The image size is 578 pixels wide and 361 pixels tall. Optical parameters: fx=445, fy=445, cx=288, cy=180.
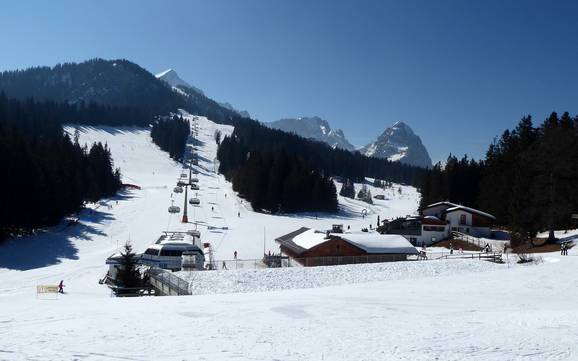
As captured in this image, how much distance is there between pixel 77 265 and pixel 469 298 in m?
30.7

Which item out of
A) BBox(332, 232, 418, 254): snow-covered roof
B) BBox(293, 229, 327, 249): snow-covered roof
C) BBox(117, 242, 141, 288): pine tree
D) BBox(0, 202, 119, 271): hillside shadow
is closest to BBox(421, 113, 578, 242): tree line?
BBox(332, 232, 418, 254): snow-covered roof

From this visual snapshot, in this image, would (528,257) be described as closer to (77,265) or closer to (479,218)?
(479,218)

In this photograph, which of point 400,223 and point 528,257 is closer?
point 528,257

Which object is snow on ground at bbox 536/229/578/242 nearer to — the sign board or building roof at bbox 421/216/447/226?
building roof at bbox 421/216/447/226

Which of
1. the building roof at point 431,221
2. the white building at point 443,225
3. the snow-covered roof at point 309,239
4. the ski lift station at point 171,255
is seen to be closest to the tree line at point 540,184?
the white building at point 443,225

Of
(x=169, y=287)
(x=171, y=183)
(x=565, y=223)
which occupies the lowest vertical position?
(x=169, y=287)

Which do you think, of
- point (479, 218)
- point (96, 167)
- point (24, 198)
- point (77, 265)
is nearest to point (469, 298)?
point (77, 265)

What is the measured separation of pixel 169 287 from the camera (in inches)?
1056

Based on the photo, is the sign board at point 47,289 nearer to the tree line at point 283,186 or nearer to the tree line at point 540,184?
the tree line at point 540,184

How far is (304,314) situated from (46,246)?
36.6m

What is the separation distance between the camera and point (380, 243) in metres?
39.5

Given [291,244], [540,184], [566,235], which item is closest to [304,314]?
[291,244]

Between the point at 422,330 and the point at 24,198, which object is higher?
the point at 24,198

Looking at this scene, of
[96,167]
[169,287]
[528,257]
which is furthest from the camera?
[96,167]
